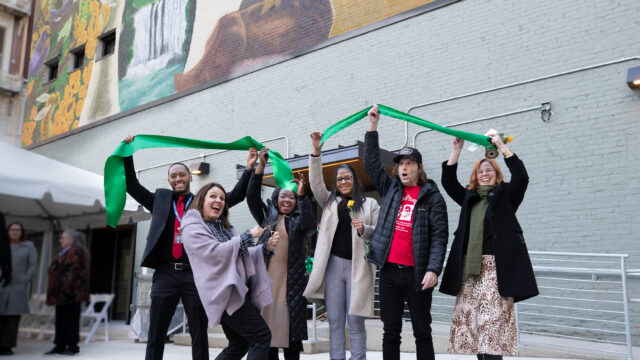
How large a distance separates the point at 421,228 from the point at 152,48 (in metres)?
12.0

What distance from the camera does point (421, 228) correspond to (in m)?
3.72

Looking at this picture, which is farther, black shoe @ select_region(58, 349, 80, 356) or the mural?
the mural

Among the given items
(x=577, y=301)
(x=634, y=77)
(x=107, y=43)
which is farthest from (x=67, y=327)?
(x=107, y=43)

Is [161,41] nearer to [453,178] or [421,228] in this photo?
[453,178]

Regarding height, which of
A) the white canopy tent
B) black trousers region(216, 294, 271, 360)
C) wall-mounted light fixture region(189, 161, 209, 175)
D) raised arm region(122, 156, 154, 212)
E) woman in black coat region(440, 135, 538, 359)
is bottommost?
black trousers region(216, 294, 271, 360)

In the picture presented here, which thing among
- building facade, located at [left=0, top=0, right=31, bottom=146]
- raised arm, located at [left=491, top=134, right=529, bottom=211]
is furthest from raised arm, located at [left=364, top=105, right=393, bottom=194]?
building facade, located at [left=0, top=0, right=31, bottom=146]

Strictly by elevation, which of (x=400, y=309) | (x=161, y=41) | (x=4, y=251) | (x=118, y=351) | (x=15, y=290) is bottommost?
(x=118, y=351)

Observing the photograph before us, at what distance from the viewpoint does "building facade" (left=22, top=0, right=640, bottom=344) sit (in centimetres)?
711

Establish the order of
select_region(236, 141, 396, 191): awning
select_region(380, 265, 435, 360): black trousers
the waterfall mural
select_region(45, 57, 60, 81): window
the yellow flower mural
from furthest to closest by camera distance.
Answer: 1. select_region(45, 57, 60, 81): window
2. the yellow flower mural
3. the waterfall mural
4. select_region(236, 141, 396, 191): awning
5. select_region(380, 265, 435, 360): black trousers

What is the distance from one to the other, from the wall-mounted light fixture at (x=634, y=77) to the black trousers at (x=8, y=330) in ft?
27.8

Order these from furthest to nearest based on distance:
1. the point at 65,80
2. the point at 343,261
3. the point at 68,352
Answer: the point at 65,80 < the point at 68,352 < the point at 343,261

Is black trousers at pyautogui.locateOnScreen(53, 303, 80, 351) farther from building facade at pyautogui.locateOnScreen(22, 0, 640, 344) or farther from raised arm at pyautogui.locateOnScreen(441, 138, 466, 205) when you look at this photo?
raised arm at pyautogui.locateOnScreen(441, 138, 466, 205)

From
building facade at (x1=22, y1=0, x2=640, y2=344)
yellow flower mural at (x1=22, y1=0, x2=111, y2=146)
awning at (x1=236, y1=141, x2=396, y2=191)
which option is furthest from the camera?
yellow flower mural at (x1=22, y1=0, x2=111, y2=146)

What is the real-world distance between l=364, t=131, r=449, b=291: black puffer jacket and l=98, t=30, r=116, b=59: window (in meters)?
13.6
